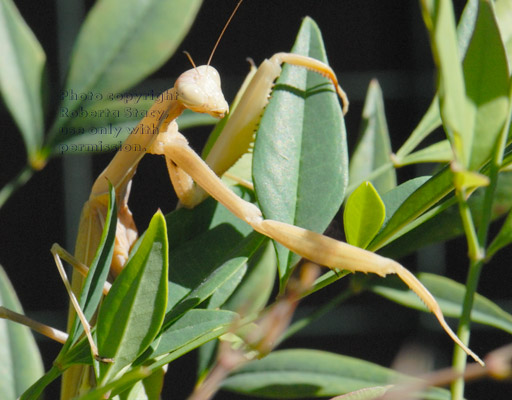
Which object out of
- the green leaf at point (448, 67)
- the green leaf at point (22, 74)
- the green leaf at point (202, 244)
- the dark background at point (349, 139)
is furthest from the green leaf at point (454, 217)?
the dark background at point (349, 139)

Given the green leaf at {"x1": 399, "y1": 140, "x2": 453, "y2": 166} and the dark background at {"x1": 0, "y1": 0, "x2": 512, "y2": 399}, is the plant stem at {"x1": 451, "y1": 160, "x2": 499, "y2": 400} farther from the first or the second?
the dark background at {"x1": 0, "y1": 0, "x2": 512, "y2": 399}

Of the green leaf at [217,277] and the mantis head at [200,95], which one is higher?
the mantis head at [200,95]

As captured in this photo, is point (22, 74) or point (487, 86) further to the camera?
point (22, 74)

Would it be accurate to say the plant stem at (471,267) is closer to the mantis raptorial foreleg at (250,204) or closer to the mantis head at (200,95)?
the mantis raptorial foreleg at (250,204)

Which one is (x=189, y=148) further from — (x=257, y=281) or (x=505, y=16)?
(x=505, y=16)

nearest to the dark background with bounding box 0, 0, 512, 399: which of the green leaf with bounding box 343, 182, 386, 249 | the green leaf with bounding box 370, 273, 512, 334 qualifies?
the green leaf with bounding box 370, 273, 512, 334

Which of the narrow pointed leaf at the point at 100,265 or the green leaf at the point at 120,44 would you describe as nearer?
the narrow pointed leaf at the point at 100,265

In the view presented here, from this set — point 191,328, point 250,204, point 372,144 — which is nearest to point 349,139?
point 372,144
